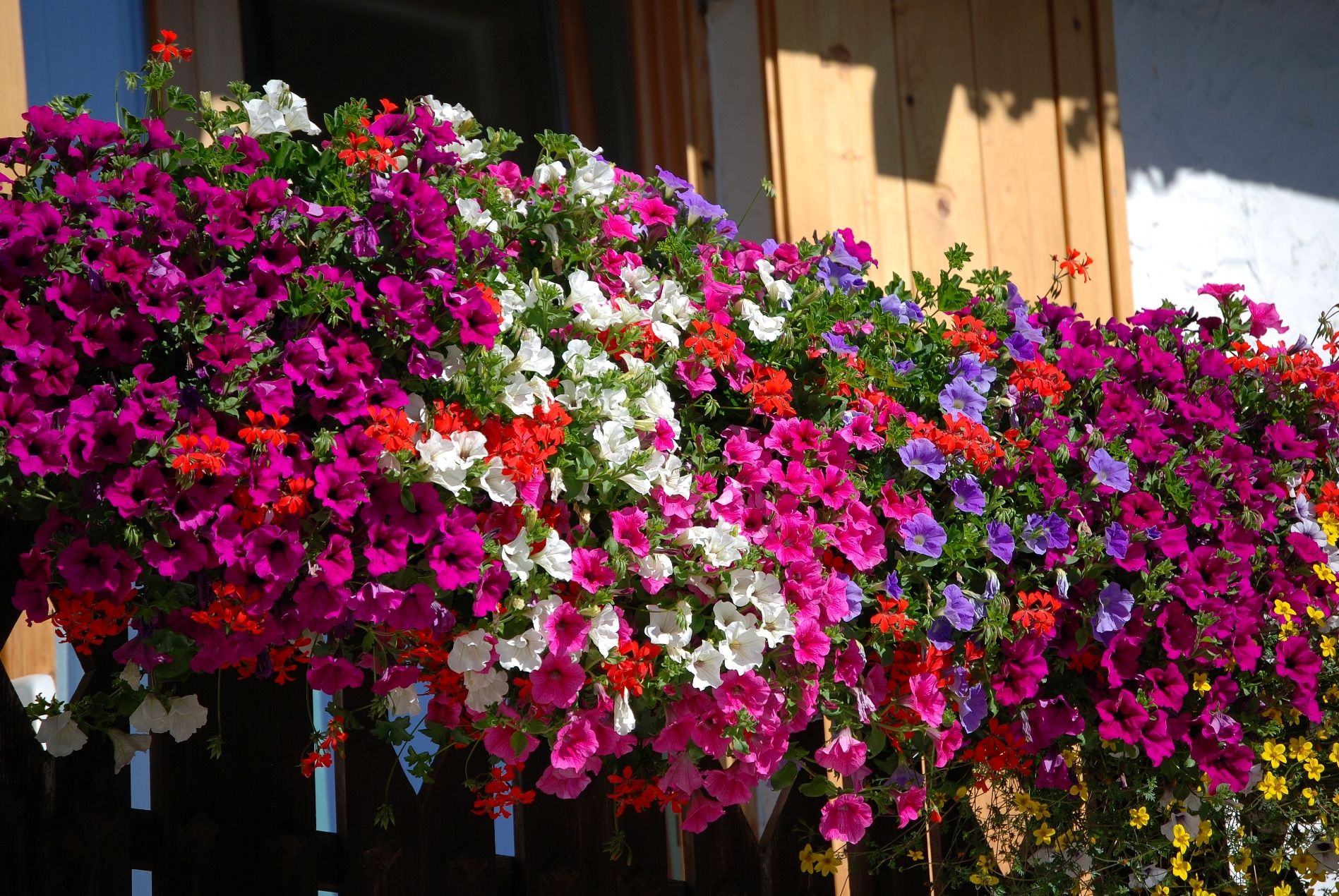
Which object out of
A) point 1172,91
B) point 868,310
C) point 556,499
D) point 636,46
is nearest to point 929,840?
point 868,310

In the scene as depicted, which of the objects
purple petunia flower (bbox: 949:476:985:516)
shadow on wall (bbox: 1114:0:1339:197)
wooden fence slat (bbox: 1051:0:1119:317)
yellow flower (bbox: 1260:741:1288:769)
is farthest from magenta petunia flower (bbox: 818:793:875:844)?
shadow on wall (bbox: 1114:0:1339:197)

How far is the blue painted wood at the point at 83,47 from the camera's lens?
250 centimetres

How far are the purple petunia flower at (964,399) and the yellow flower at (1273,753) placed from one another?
0.74 meters

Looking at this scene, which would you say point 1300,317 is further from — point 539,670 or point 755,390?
point 539,670

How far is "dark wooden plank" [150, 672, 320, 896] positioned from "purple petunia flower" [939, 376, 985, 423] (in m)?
1.01

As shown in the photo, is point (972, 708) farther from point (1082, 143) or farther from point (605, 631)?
point (1082, 143)

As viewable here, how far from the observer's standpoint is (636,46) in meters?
3.02

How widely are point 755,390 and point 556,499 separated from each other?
361 millimetres

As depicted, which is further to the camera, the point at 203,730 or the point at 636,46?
the point at 636,46

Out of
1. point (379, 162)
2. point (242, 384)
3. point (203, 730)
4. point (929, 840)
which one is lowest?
point (929, 840)

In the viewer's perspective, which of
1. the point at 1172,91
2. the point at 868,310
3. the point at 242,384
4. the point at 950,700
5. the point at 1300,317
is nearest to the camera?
the point at 242,384

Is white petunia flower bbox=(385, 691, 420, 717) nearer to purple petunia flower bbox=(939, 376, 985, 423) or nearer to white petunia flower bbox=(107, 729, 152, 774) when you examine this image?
white petunia flower bbox=(107, 729, 152, 774)

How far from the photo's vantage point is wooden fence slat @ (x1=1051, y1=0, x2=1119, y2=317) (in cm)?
335

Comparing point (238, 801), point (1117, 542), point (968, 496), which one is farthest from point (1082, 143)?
point (238, 801)
